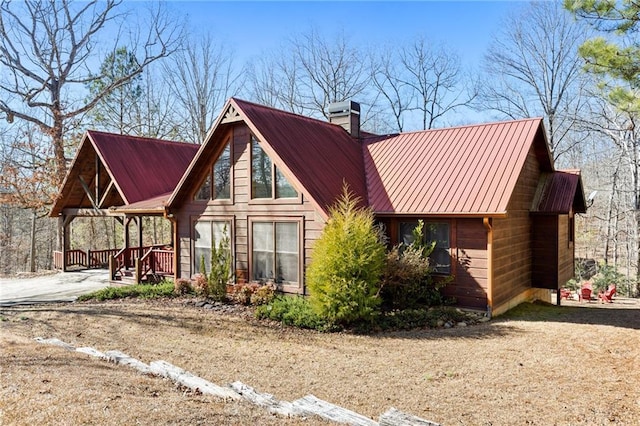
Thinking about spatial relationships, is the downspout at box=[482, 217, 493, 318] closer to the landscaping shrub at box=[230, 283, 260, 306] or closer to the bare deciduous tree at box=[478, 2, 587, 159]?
the landscaping shrub at box=[230, 283, 260, 306]

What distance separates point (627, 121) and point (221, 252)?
18.9m

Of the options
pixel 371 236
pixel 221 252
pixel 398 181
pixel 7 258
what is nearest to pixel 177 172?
pixel 221 252

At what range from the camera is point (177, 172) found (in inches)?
754

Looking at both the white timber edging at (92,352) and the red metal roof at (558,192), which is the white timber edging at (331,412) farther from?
the red metal roof at (558,192)

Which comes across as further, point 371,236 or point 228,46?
point 228,46

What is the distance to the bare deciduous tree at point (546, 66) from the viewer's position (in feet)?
81.6

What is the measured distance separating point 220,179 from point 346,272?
566cm

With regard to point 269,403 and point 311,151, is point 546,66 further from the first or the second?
point 269,403

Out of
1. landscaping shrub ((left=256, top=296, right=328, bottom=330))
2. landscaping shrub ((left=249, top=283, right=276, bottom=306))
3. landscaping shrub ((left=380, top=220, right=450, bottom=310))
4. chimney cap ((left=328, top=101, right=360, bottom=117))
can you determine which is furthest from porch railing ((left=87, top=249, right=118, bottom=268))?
landscaping shrub ((left=380, top=220, right=450, bottom=310))

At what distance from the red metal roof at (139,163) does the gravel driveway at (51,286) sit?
11.5 feet

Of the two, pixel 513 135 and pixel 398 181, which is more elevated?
pixel 513 135

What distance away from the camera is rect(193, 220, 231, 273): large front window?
13.2 metres

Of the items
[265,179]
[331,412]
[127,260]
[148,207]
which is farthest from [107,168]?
[331,412]

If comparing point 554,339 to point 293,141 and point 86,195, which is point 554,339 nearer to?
point 293,141
